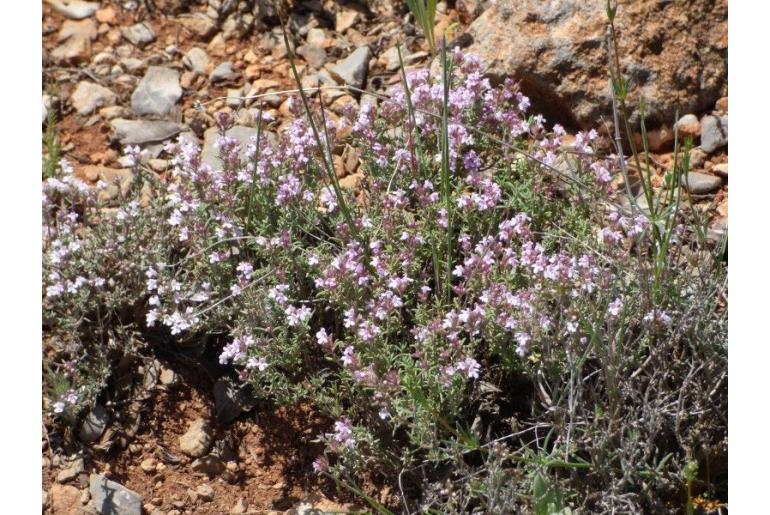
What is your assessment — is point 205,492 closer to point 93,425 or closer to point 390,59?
point 93,425

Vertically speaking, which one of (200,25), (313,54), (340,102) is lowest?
(340,102)

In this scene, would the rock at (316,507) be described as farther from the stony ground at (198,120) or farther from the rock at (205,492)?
the rock at (205,492)

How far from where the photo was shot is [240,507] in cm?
378

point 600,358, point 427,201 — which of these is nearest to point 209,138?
point 427,201

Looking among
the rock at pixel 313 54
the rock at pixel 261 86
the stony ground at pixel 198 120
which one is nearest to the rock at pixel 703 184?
the stony ground at pixel 198 120

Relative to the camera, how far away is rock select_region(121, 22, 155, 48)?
553 cm

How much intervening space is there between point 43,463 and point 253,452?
2.78 ft

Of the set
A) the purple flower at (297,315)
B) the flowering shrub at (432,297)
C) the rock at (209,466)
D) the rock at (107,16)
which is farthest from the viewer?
the rock at (107,16)

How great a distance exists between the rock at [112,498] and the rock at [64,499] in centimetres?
7

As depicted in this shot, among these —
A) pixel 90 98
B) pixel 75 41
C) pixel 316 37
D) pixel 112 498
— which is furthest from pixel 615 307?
pixel 75 41

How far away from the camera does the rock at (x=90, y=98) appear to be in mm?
5199

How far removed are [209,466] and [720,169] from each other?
2.66 metres

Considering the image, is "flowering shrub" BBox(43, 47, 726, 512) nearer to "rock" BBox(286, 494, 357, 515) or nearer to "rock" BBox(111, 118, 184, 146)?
"rock" BBox(286, 494, 357, 515)

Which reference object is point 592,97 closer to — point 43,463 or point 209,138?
point 209,138
